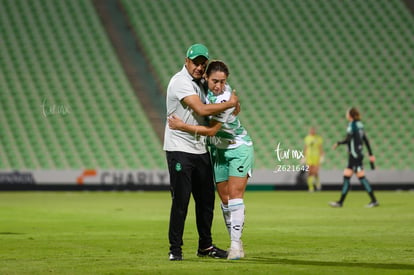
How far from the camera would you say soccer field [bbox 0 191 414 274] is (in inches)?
269

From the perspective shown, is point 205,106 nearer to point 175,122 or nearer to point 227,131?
point 175,122

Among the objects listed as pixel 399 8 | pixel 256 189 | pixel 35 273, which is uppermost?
pixel 399 8

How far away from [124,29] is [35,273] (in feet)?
76.8

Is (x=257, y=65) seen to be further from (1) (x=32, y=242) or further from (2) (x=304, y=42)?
(1) (x=32, y=242)

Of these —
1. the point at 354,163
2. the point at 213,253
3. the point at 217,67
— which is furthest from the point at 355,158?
the point at 217,67

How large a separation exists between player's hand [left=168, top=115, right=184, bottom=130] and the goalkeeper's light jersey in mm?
330

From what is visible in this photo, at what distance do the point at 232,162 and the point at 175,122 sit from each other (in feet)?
2.34

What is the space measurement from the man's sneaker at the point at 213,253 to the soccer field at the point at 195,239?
0.09 meters

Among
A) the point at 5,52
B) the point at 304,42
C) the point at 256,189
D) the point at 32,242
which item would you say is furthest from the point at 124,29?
the point at 32,242

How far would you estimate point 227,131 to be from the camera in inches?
294

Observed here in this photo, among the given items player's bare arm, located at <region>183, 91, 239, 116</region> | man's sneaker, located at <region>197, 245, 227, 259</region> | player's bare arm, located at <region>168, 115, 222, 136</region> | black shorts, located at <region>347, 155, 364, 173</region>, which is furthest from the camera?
black shorts, located at <region>347, 155, 364, 173</region>

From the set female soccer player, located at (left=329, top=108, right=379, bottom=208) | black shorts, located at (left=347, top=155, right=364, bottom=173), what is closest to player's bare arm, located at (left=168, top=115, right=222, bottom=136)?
female soccer player, located at (left=329, top=108, right=379, bottom=208)

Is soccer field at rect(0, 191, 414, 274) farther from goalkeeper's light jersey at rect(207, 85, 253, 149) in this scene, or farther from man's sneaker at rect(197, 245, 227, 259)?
goalkeeper's light jersey at rect(207, 85, 253, 149)

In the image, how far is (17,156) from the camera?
24.3m
